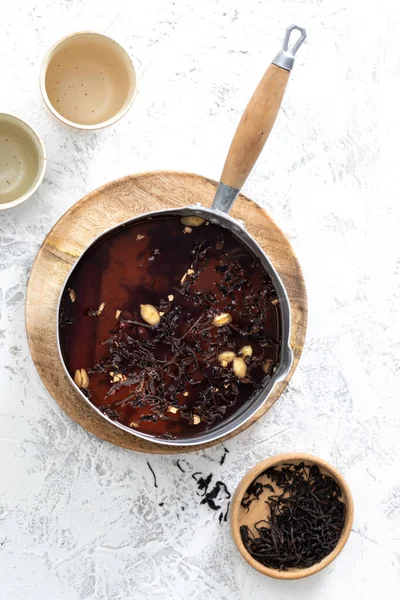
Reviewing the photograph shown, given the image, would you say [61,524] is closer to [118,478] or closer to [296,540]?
[118,478]

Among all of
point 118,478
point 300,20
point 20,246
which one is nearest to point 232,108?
point 300,20

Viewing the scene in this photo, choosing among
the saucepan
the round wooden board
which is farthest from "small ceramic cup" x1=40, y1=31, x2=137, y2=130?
the saucepan

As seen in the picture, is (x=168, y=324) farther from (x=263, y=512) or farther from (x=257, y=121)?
(x=263, y=512)

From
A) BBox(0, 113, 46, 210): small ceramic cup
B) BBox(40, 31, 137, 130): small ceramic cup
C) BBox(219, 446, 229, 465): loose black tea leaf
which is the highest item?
BBox(40, 31, 137, 130): small ceramic cup

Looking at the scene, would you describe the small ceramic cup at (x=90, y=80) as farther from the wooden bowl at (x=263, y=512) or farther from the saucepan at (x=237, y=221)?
the wooden bowl at (x=263, y=512)

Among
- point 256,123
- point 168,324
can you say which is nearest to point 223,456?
point 168,324

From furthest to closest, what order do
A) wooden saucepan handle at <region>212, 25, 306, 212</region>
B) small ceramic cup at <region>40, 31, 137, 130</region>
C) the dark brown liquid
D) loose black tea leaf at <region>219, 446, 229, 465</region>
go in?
loose black tea leaf at <region>219, 446, 229, 465</region>
small ceramic cup at <region>40, 31, 137, 130</region>
the dark brown liquid
wooden saucepan handle at <region>212, 25, 306, 212</region>

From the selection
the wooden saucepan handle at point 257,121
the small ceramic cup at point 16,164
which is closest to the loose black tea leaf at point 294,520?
the wooden saucepan handle at point 257,121

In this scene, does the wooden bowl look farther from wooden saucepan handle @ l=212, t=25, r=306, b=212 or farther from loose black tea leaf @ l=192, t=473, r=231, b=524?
wooden saucepan handle @ l=212, t=25, r=306, b=212
